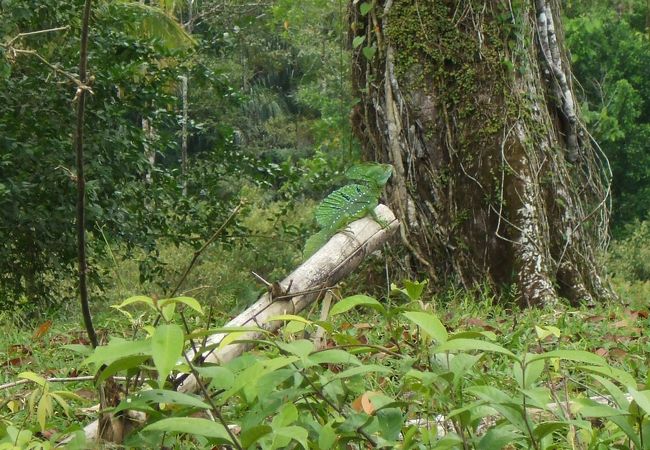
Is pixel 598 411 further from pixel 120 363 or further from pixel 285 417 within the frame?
pixel 120 363

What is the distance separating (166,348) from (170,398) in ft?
0.77

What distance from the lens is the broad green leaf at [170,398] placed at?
1.49m

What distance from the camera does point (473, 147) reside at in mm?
5766

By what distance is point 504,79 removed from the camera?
580 cm

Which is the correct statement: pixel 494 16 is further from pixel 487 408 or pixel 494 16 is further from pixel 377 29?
pixel 487 408

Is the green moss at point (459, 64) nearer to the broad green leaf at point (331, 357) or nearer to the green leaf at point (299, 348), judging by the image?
the broad green leaf at point (331, 357)

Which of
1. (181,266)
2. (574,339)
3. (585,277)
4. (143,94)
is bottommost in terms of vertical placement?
(181,266)

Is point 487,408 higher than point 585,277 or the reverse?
higher

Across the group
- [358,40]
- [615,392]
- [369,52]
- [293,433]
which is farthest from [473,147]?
[293,433]

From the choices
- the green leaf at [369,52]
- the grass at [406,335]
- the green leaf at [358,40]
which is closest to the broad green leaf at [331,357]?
the grass at [406,335]

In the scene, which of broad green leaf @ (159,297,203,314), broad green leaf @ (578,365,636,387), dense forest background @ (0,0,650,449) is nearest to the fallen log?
dense forest background @ (0,0,650,449)

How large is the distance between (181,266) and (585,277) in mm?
8112

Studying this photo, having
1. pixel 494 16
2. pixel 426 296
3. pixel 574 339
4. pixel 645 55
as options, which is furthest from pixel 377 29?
pixel 645 55

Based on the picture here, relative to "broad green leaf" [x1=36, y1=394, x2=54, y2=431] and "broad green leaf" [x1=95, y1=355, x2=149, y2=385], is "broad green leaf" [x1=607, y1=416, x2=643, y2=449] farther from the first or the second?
"broad green leaf" [x1=36, y1=394, x2=54, y2=431]
